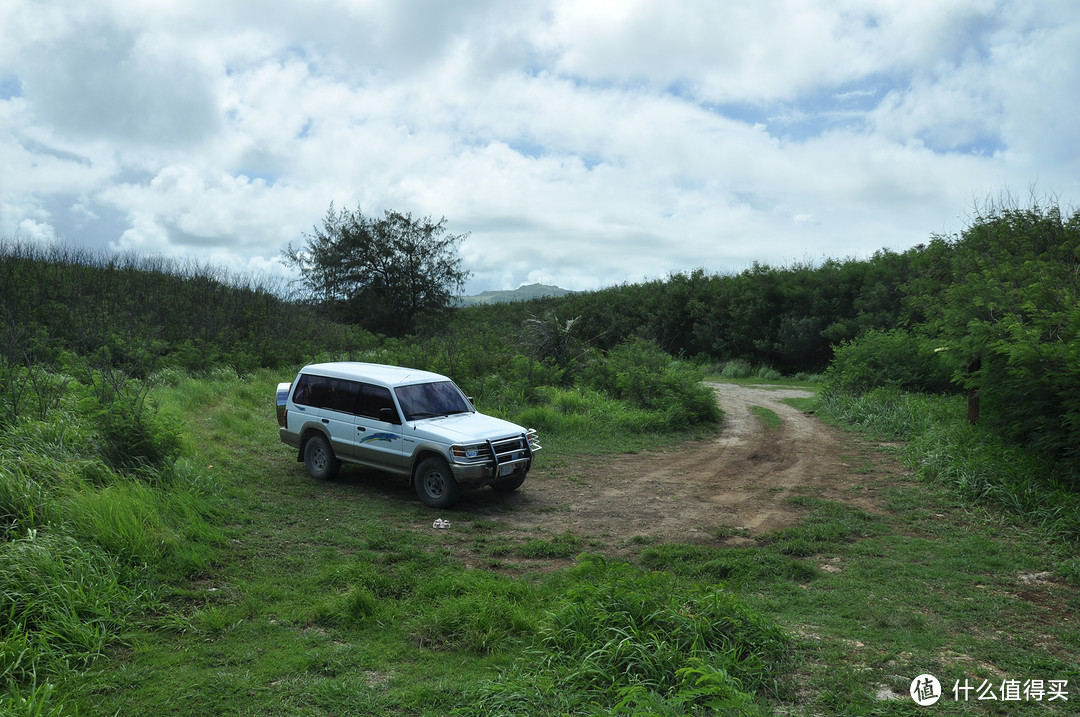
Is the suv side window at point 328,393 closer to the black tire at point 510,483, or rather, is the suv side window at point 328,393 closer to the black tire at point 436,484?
the black tire at point 436,484

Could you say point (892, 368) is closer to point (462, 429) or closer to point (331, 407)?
point (462, 429)

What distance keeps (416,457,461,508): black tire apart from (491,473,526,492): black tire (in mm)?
769

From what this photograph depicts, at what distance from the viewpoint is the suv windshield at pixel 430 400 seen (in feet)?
33.3

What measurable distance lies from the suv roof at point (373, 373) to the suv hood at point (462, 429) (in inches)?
31.3

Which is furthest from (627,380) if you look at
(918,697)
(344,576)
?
(918,697)

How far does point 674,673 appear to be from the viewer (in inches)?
175

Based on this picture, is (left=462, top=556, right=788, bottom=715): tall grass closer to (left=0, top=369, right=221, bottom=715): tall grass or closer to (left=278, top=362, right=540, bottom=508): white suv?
(left=0, top=369, right=221, bottom=715): tall grass

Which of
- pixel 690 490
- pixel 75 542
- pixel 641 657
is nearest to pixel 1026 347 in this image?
pixel 690 490

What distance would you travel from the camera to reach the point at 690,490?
435 inches

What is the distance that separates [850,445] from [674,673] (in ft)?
40.2

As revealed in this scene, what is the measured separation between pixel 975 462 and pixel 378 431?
9244 millimetres

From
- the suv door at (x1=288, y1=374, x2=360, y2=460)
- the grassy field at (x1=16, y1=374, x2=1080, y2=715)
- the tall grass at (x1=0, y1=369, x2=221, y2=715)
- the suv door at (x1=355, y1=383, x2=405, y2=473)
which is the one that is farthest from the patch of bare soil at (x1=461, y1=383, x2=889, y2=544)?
the tall grass at (x1=0, y1=369, x2=221, y2=715)

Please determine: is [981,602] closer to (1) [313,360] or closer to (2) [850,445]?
(2) [850,445]

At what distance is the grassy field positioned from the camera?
4.43 m
